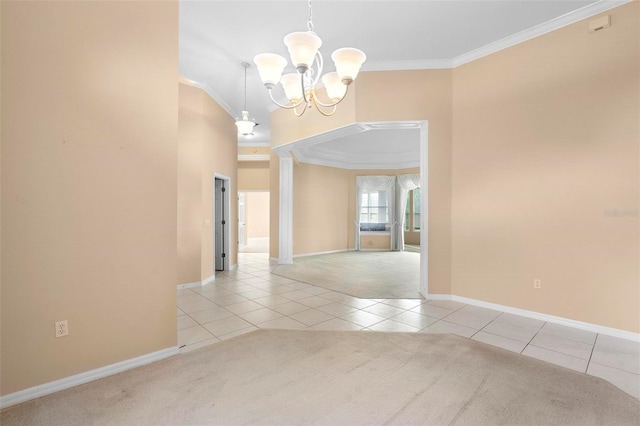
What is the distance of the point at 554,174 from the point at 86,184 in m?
4.60

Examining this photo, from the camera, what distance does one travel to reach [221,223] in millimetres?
6152

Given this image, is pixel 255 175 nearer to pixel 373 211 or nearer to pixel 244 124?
pixel 373 211

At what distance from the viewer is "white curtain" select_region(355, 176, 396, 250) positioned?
959cm

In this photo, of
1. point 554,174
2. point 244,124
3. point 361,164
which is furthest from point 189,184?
point 361,164

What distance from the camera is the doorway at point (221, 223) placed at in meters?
6.09

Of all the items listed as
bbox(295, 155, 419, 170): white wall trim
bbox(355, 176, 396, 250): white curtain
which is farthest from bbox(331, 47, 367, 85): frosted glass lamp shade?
bbox(355, 176, 396, 250): white curtain

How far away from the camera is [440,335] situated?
9.73 ft

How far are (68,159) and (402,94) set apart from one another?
3.98 m

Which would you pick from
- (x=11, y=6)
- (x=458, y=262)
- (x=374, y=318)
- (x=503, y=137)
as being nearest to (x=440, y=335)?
(x=374, y=318)

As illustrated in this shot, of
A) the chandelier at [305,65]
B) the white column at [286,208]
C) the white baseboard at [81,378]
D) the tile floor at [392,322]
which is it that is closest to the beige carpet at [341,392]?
the white baseboard at [81,378]

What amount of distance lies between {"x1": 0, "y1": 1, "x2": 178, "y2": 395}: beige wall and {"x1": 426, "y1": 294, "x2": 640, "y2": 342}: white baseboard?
143 inches

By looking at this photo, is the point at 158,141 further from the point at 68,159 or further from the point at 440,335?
the point at 440,335

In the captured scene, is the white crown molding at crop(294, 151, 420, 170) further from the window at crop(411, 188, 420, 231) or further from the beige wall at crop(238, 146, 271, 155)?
the beige wall at crop(238, 146, 271, 155)

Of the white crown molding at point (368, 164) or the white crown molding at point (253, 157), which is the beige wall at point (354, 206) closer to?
the white crown molding at point (368, 164)
